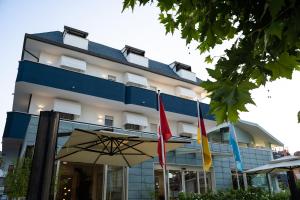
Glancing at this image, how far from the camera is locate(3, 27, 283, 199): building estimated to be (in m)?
13.0

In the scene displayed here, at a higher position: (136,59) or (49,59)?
(136,59)

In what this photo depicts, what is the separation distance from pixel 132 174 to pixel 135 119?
4806 millimetres

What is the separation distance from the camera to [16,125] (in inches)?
516

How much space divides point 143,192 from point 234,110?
39.3 feet

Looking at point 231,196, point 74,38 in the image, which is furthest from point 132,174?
point 74,38

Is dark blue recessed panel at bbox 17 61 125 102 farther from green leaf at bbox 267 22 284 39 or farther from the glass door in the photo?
green leaf at bbox 267 22 284 39

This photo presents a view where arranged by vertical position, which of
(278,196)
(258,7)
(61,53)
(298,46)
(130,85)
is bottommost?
(278,196)

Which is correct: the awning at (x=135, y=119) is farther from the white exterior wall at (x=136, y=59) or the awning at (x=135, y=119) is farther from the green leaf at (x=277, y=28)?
the green leaf at (x=277, y=28)

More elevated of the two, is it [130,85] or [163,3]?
[130,85]

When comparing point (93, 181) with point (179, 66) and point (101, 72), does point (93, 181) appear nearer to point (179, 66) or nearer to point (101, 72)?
point (101, 72)

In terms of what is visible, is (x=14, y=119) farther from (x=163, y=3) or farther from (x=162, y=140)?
(x=163, y=3)

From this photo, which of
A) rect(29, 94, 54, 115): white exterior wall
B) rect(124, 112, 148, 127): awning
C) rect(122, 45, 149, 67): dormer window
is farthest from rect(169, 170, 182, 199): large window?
rect(122, 45, 149, 67): dormer window

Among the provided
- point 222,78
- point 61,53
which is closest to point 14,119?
point 61,53

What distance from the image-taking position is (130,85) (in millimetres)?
18234
